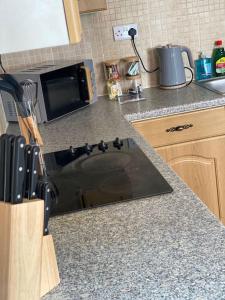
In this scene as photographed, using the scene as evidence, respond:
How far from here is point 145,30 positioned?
2637 millimetres

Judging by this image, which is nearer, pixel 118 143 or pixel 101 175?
pixel 101 175

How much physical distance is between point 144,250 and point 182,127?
1.39 meters

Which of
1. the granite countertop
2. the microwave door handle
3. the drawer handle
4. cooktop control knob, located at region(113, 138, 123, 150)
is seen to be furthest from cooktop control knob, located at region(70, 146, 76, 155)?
the microwave door handle

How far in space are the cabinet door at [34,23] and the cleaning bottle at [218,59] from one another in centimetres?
190

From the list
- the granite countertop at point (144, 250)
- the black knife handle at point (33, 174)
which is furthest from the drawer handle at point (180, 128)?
the black knife handle at point (33, 174)

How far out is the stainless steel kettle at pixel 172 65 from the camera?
2.49 metres

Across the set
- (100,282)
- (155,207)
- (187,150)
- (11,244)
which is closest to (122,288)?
(100,282)

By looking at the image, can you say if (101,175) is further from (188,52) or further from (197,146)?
(188,52)

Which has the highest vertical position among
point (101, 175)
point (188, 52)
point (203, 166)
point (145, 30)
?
point (145, 30)

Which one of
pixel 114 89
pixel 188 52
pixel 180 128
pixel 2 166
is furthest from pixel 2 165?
pixel 188 52

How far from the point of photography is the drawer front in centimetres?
217

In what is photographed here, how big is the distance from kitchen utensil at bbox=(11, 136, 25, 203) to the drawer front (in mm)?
1503

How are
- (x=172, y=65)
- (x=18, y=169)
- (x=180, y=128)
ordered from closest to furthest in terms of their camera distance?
1. (x=18, y=169)
2. (x=180, y=128)
3. (x=172, y=65)

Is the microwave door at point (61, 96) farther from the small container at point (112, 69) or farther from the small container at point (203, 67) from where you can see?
the small container at point (203, 67)
